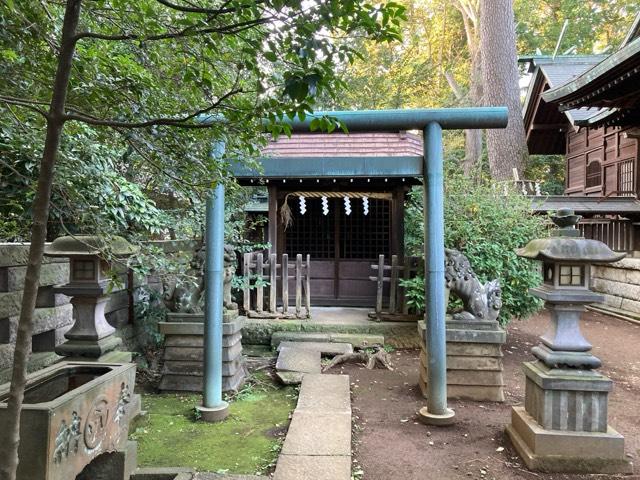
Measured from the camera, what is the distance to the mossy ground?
3.50 metres

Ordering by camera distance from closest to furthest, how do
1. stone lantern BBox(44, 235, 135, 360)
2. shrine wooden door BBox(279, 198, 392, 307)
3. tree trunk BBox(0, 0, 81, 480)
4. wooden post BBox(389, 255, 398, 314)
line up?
tree trunk BBox(0, 0, 81, 480)
stone lantern BBox(44, 235, 135, 360)
wooden post BBox(389, 255, 398, 314)
shrine wooden door BBox(279, 198, 392, 307)

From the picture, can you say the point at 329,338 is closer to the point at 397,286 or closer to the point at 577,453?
the point at 397,286

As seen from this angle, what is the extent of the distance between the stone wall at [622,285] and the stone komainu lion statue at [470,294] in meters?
6.66

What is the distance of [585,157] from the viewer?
49.5 ft

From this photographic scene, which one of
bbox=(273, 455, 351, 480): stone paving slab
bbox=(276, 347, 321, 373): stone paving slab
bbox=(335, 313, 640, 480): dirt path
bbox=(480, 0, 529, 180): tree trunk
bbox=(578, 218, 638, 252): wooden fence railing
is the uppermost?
bbox=(480, 0, 529, 180): tree trunk

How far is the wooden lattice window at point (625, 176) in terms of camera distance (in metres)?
12.4

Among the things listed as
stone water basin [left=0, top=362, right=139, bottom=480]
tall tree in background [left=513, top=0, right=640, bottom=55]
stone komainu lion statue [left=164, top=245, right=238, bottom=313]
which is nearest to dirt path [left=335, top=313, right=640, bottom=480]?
stone water basin [left=0, top=362, right=139, bottom=480]

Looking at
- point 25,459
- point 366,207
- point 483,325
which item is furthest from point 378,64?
point 25,459

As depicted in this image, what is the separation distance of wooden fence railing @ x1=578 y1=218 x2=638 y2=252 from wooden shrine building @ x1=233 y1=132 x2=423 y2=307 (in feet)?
22.4

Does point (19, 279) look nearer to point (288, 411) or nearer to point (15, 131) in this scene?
point (15, 131)

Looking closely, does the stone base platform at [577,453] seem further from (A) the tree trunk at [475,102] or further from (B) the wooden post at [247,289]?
(A) the tree trunk at [475,102]

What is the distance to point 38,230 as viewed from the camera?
62.3 inches

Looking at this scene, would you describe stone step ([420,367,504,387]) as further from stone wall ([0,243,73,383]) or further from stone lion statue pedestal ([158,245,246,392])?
stone wall ([0,243,73,383])

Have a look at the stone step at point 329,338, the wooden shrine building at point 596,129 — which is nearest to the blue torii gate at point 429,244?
the stone step at point 329,338
